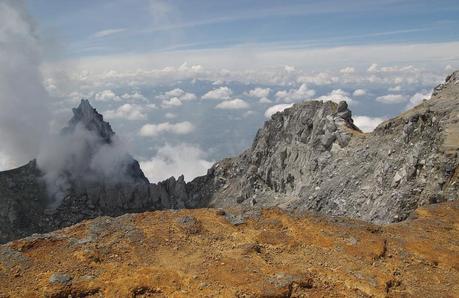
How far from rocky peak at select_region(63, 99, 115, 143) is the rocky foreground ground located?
148095mm

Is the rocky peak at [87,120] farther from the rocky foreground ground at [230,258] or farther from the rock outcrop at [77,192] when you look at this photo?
the rocky foreground ground at [230,258]

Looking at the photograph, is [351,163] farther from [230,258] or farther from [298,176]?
[230,258]

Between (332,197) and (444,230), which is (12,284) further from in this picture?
(332,197)

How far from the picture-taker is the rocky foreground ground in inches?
683

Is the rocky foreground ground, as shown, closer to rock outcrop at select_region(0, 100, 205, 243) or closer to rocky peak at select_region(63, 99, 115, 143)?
rock outcrop at select_region(0, 100, 205, 243)

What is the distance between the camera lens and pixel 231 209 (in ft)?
84.4

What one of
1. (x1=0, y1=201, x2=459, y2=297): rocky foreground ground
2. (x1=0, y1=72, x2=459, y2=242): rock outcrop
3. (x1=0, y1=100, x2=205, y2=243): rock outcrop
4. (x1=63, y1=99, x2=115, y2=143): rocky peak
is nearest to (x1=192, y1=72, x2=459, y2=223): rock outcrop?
(x1=0, y1=72, x2=459, y2=242): rock outcrop

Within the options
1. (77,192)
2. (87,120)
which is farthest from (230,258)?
(87,120)

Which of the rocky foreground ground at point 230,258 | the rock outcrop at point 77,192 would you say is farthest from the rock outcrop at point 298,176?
the rocky foreground ground at point 230,258

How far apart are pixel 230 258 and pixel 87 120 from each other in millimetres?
154893

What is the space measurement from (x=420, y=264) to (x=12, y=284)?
62.4ft

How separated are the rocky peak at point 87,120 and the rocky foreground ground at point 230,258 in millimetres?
148095

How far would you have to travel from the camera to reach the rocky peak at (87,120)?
162 m

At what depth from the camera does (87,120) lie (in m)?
163
